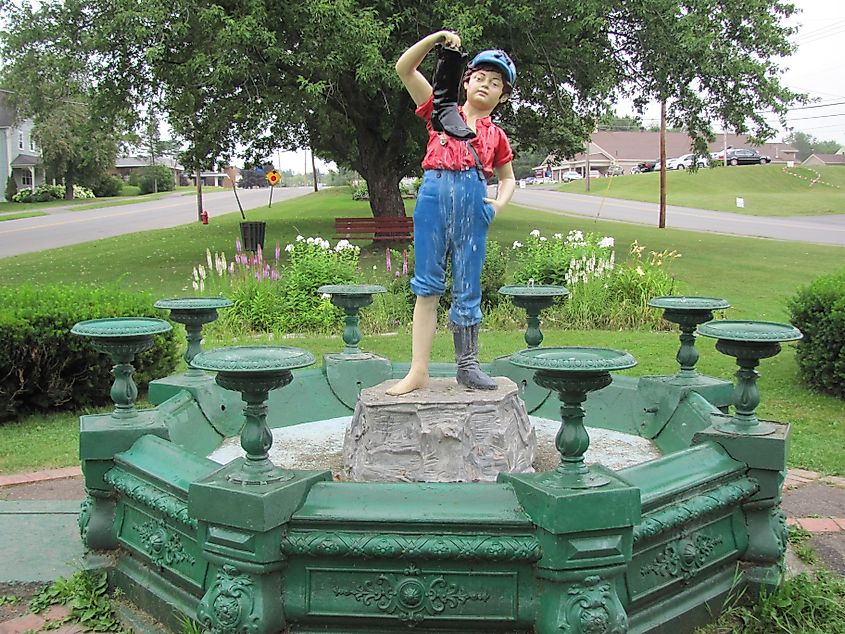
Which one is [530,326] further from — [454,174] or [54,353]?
[54,353]

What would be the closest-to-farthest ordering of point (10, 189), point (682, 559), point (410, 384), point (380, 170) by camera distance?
point (682, 559) < point (410, 384) < point (380, 170) < point (10, 189)

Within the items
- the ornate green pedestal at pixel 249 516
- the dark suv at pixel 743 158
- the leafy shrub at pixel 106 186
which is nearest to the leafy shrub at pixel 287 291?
the ornate green pedestal at pixel 249 516

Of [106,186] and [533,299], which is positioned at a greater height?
[106,186]

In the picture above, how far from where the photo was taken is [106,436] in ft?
12.8

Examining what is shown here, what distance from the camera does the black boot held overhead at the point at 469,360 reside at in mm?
4367

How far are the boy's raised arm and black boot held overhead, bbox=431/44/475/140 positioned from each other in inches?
2.9

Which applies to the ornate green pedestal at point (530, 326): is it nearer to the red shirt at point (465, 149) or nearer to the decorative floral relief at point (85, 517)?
the red shirt at point (465, 149)

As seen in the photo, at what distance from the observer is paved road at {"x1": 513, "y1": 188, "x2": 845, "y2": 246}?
2703 centimetres

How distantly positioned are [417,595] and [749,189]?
175ft

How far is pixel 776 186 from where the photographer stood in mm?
52031

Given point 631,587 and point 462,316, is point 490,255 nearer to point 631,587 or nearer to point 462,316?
point 462,316

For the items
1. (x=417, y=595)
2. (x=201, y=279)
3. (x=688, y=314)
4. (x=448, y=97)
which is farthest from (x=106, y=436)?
(x=201, y=279)

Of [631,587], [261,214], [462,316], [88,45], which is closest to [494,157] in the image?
[462,316]

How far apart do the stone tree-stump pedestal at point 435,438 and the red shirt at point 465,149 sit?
1.20 metres
